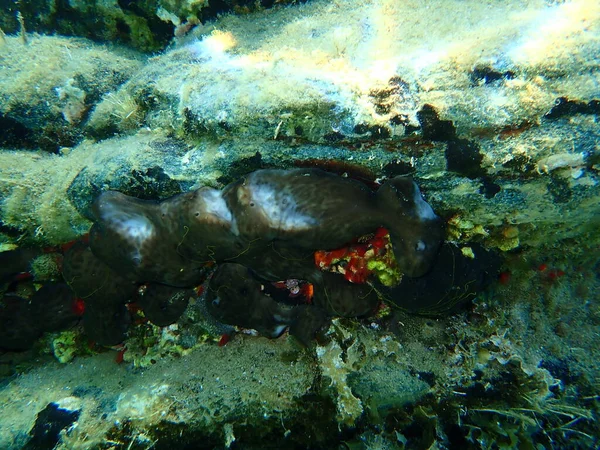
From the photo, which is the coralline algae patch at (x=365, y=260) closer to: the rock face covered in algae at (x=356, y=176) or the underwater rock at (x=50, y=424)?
the rock face covered in algae at (x=356, y=176)

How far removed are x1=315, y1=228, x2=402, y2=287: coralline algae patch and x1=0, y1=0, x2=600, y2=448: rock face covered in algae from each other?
12.5 inches

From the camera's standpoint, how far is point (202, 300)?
356 cm

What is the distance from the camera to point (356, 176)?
2.49m

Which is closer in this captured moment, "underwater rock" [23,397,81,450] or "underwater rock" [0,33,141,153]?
"underwater rock" [23,397,81,450]

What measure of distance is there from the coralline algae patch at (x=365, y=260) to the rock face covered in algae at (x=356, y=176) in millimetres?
317

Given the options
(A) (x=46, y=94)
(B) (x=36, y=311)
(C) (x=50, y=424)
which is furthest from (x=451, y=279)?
(B) (x=36, y=311)

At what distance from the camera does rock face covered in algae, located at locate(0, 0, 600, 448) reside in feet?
6.67

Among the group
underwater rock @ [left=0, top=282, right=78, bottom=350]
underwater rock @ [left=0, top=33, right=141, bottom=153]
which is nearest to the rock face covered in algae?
underwater rock @ [left=0, top=33, right=141, bottom=153]

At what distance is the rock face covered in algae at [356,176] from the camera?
2033 mm

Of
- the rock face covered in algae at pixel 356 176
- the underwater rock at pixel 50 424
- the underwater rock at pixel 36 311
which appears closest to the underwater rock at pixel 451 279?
the rock face covered in algae at pixel 356 176

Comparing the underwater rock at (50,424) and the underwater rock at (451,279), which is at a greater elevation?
the underwater rock at (451,279)

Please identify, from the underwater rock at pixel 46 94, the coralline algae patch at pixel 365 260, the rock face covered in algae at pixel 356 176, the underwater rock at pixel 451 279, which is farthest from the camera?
the underwater rock at pixel 46 94

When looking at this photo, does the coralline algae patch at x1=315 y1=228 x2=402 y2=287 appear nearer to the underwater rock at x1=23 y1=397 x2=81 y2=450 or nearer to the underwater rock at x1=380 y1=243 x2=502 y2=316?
the underwater rock at x1=380 y1=243 x2=502 y2=316

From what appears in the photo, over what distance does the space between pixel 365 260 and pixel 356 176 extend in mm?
767
